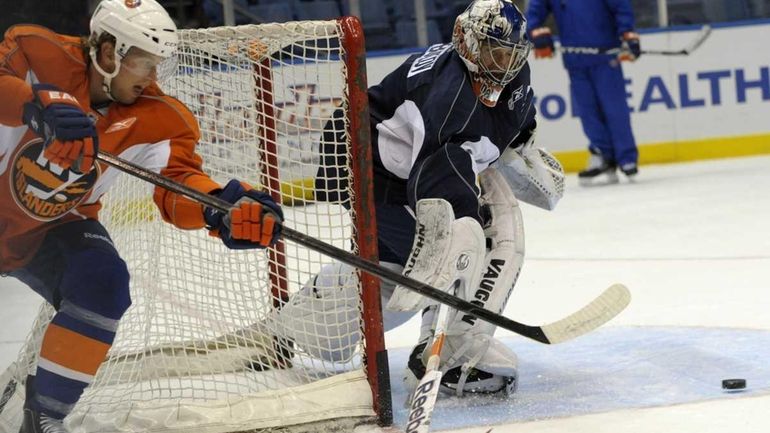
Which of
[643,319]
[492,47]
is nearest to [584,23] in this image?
[643,319]

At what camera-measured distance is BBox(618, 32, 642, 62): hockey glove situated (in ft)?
20.6

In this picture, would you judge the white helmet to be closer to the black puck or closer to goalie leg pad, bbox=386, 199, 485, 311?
goalie leg pad, bbox=386, 199, 485, 311

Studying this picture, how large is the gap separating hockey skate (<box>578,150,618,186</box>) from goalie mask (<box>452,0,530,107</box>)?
3966 mm

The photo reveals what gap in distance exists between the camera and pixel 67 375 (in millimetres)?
2191

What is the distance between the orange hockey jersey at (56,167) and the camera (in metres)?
2.21

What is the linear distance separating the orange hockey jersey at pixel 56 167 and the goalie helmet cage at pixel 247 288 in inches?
2.6

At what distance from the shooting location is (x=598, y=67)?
21.0 feet

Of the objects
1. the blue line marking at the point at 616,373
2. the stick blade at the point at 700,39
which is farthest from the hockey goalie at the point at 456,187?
the stick blade at the point at 700,39

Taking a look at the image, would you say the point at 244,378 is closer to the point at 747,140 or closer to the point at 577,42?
the point at 577,42

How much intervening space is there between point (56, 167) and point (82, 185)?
0.08 m

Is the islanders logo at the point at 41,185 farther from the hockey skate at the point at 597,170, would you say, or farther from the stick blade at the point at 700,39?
the stick blade at the point at 700,39

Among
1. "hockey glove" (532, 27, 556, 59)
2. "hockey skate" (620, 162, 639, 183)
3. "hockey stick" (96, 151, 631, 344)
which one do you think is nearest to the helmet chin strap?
"hockey stick" (96, 151, 631, 344)

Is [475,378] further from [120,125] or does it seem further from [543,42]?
[543,42]

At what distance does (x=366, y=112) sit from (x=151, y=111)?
16.4 inches
